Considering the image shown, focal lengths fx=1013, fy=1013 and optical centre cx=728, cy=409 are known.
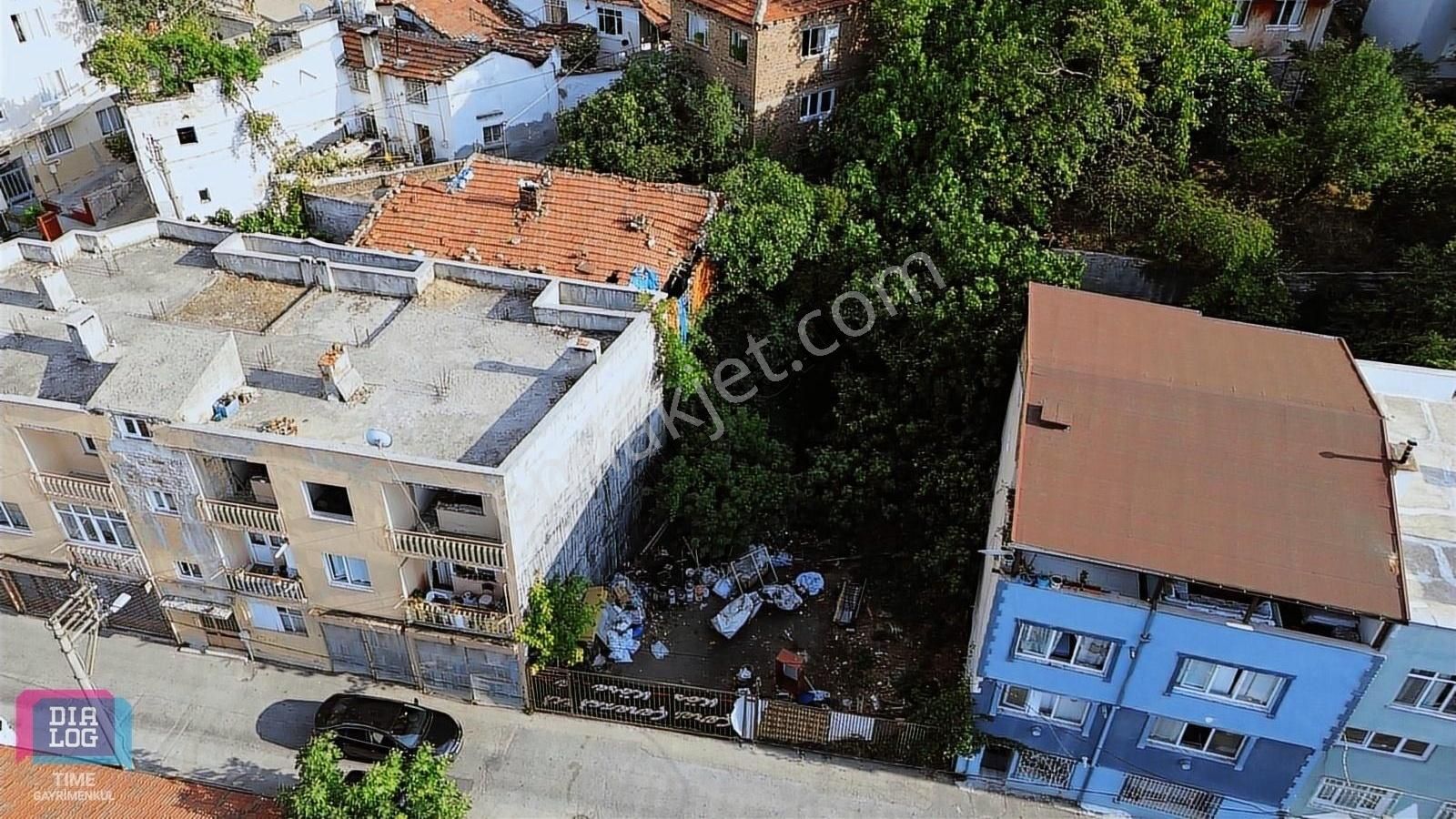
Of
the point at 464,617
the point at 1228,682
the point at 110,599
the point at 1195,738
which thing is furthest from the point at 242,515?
the point at 1195,738

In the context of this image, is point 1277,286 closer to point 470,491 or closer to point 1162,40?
point 1162,40

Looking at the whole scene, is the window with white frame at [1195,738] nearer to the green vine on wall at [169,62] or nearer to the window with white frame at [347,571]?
the window with white frame at [347,571]

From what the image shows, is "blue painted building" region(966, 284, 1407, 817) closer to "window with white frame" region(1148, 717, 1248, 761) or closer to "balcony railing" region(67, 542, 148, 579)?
"window with white frame" region(1148, 717, 1248, 761)

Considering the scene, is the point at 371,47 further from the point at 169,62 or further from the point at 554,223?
the point at 554,223

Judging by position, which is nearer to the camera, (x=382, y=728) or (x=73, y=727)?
(x=382, y=728)

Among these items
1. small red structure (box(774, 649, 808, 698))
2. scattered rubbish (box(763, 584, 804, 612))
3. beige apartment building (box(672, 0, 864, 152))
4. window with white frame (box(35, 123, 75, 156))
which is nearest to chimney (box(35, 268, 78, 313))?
window with white frame (box(35, 123, 75, 156))

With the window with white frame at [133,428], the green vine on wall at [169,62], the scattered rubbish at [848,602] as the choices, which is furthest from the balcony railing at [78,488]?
the scattered rubbish at [848,602]

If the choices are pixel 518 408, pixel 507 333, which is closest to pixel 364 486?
pixel 518 408
